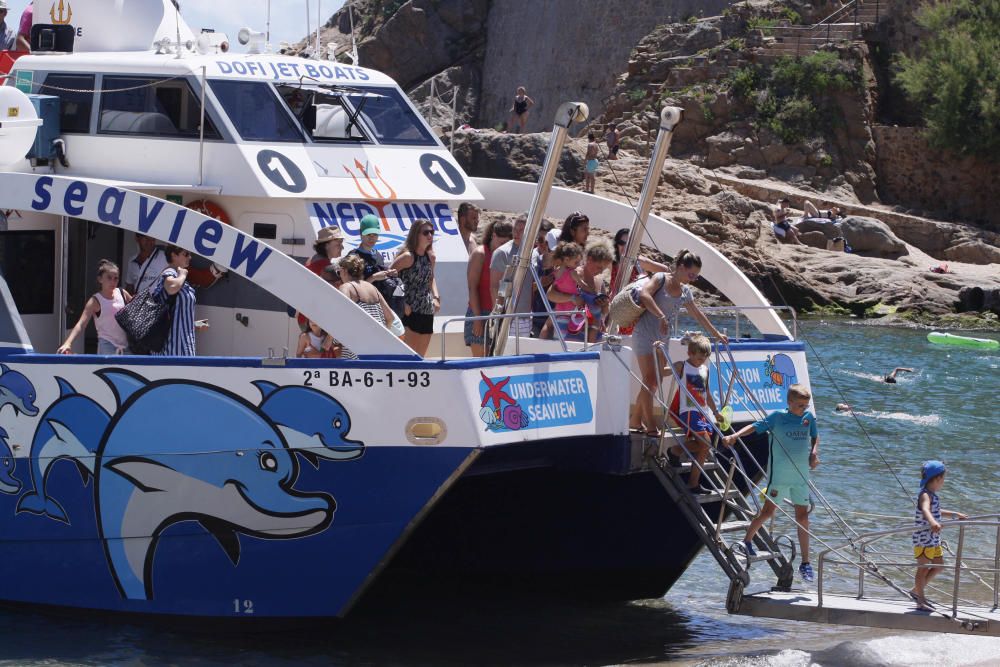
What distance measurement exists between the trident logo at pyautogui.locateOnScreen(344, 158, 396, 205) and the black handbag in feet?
6.38

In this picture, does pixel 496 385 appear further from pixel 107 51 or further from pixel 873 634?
pixel 107 51

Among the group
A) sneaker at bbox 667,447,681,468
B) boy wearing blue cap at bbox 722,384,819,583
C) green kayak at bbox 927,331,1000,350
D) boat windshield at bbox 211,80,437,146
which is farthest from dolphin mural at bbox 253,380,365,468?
green kayak at bbox 927,331,1000,350

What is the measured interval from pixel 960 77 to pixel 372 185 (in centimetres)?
3373

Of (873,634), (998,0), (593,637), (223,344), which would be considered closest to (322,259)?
(223,344)

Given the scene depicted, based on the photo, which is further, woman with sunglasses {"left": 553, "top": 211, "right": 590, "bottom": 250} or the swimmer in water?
the swimmer in water

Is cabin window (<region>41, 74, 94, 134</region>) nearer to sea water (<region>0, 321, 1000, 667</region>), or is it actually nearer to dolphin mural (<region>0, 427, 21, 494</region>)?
dolphin mural (<region>0, 427, 21, 494</region>)

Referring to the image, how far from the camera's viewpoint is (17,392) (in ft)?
31.5

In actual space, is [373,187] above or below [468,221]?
above

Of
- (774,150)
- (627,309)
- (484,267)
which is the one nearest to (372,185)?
(484,267)

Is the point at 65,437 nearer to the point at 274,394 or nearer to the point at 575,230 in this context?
the point at 274,394

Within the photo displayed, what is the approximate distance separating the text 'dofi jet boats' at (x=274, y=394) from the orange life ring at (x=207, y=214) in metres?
0.05

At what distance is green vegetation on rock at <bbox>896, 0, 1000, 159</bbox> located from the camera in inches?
1638

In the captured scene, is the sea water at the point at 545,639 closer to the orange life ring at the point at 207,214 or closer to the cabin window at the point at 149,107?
the orange life ring at the point at 207,214

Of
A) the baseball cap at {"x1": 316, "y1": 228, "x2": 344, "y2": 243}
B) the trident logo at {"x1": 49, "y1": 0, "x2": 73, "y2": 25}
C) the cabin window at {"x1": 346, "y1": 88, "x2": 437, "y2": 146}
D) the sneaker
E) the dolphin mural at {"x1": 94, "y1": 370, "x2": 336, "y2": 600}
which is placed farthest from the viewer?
the trident logo at {"x1": 49, "y1": 0, "x2": 73, "y2": 25}
